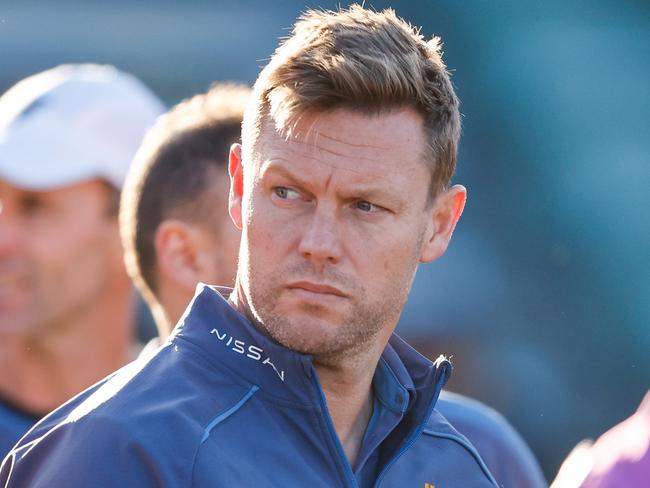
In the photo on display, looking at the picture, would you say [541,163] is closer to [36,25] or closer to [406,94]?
[36,25]

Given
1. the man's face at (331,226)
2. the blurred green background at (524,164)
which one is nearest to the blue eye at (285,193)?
the man's face at (331,226)

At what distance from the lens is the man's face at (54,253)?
12.7 ft

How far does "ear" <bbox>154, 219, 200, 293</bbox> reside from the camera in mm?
3301

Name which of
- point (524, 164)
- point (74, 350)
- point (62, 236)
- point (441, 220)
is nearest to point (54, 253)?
point (62, 236)

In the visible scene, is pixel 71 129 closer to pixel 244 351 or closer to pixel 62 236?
pixel 62 236

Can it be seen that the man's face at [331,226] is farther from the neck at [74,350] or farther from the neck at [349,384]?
the neck at [74,350]

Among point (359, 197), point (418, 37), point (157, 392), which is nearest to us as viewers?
point (157, 392)

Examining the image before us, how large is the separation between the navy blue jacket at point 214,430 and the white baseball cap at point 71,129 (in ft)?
5.75

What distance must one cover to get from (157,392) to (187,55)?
3.30 metres

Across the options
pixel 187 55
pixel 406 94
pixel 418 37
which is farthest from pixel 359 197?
pixel 187 55

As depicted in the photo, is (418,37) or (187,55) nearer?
(418,37)

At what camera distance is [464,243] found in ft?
15.9

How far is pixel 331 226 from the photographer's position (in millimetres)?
2137

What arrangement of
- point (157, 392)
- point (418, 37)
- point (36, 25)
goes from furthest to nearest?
point (36, 25), point (418, 37), point (157, 392)
